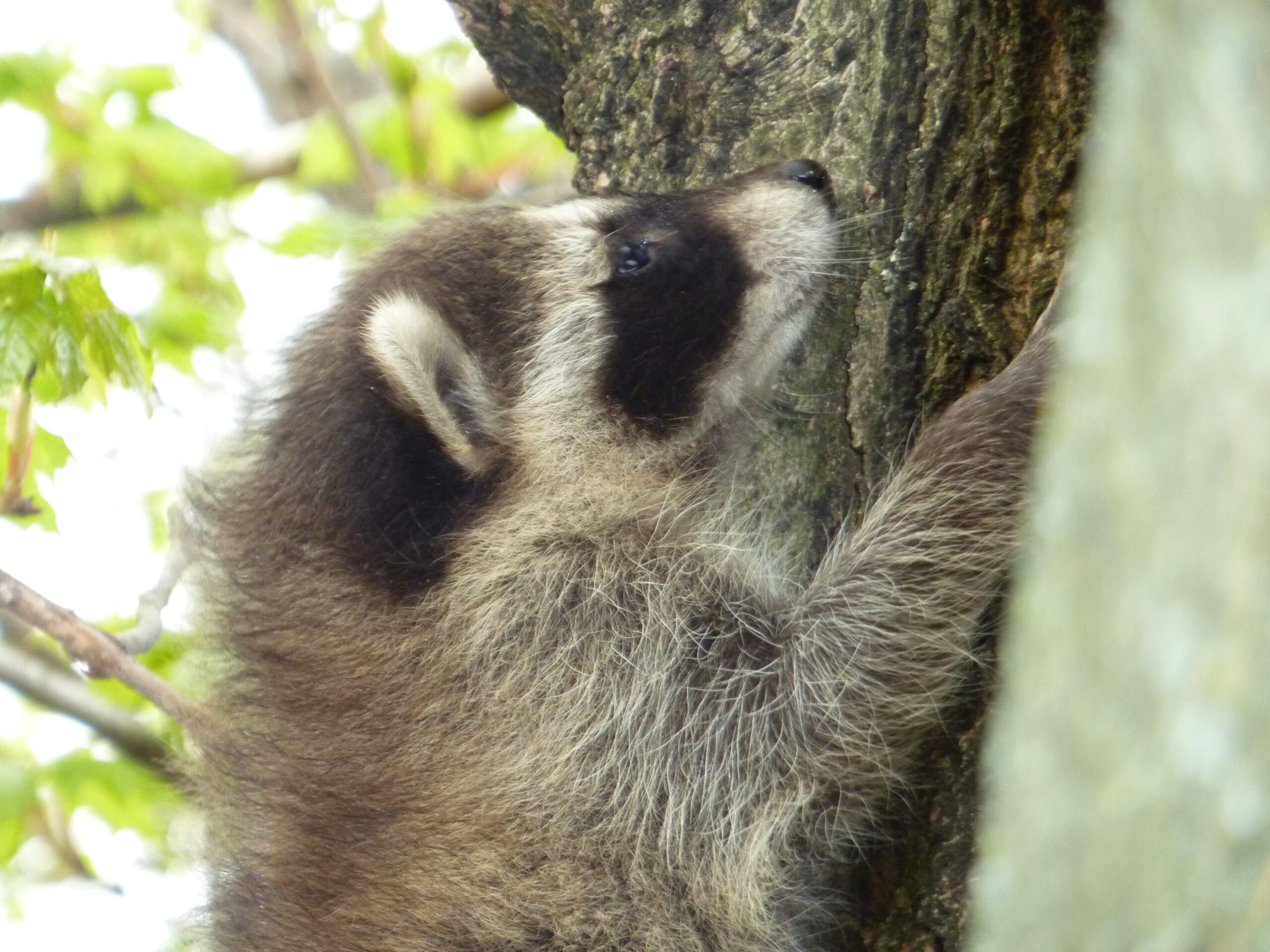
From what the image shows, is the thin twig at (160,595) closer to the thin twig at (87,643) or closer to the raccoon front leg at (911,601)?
the thin twig at (87,643)

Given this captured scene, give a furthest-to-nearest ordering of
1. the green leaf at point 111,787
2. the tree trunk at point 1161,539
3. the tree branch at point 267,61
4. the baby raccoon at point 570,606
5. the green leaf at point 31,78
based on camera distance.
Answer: the tree branch at point 267,61 < the green leaf at point 31,78 < the green leaf at point 111,787 < the baby raccoon at point 570,606 < the tree trunk at point 1161,539

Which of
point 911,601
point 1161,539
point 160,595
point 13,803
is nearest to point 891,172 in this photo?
point 911,601

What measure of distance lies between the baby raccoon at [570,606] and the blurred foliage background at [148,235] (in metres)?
0.59

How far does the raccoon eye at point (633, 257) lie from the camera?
3.33 meters

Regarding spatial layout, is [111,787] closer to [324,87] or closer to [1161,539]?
[324,87]

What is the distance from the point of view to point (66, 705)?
475 centimetres

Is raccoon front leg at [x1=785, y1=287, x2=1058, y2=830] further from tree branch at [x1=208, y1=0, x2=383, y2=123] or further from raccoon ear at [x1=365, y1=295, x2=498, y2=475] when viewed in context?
tree branch at [x1=208, y1=0, x2=383, y2=123]

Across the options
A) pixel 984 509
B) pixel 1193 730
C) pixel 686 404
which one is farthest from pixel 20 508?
Answer: pixel 1193 730

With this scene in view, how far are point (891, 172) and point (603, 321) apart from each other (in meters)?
0.85

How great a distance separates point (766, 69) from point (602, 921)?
2056 mm

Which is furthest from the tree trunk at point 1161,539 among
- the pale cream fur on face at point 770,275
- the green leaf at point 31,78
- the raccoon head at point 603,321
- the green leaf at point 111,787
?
the green leaf at point 31,78

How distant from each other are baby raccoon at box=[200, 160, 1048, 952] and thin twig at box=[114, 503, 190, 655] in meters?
0.16

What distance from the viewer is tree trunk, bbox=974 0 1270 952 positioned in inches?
37.5

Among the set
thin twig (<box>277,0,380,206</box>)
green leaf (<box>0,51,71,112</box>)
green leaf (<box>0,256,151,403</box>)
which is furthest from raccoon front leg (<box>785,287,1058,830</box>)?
green leaf (<box>0,51,71,112</box>)
